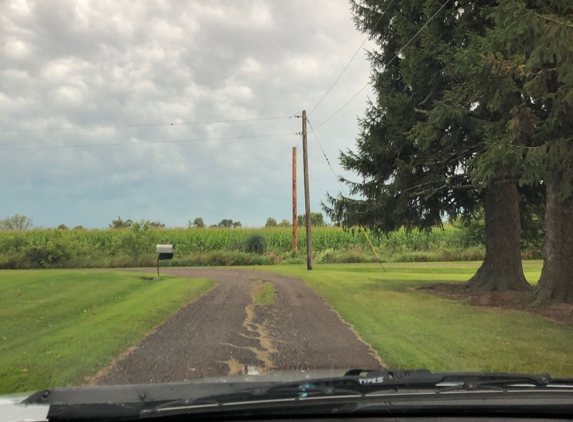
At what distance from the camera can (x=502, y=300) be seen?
39.4ft

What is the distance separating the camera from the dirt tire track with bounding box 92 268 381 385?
566 cm

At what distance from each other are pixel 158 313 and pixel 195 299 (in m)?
2.44

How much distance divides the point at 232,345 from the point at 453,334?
3646mm

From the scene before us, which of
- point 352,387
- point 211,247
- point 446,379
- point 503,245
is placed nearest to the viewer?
point 352,387

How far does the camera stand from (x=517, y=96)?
9.88 m

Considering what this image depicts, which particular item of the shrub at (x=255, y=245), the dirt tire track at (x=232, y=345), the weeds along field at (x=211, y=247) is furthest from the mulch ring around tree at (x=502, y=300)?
Answer: the shrub at (x=255, y=245)

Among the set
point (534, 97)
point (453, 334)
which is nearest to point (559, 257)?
point (534, 97)

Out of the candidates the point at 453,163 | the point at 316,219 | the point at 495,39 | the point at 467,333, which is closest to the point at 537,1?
the point at 495,39

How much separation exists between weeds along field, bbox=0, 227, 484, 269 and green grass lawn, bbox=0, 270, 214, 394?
13.1m

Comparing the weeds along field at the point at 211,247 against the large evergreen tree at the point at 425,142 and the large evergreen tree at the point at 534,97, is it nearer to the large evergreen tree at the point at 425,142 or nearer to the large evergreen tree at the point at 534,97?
the large evergreen tree at the point at 425,142

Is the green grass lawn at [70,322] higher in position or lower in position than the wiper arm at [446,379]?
lower

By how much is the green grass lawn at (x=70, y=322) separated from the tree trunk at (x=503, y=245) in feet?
26.6

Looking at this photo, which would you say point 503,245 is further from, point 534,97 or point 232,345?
point 232,345

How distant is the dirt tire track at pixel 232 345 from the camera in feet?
18.6
